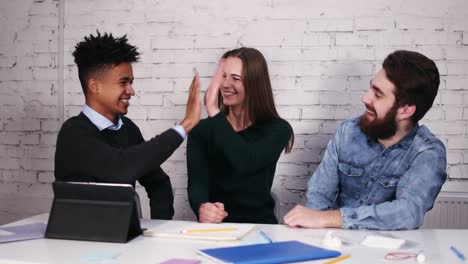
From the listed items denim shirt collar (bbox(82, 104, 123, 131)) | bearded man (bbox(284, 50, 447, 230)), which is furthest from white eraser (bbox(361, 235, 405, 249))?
denim shirt collar (bbox(82, 104, 123, 131))

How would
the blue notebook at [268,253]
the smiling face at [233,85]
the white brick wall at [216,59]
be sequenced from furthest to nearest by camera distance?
1. the white brick wall at [216,59]
2. the smiling face at [233,85]
3. the blue notebook at [268,253]

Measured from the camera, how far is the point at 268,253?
4.66ft

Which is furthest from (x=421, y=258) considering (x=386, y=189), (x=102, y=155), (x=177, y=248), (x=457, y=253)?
(x=102, y=155)

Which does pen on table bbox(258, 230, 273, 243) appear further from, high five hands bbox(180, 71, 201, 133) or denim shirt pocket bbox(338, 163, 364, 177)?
denim shirt pocket bbox(338, 163, 364, 177)

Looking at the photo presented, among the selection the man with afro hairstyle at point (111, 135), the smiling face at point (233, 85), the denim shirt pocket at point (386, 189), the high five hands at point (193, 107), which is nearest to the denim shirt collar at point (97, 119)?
the man with afro hairstyle at point (111, 135)

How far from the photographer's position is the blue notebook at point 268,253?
53.5 inches

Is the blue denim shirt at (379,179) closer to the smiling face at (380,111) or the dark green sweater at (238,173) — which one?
the smiling face at (380,111)

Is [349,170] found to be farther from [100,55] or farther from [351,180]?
[100,55]

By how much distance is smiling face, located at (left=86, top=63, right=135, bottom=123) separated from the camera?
2.17 metres

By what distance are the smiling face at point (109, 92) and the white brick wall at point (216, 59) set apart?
96 cm

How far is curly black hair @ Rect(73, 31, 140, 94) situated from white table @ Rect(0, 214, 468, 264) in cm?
82

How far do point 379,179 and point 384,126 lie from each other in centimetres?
21

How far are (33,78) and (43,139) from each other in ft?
1.20

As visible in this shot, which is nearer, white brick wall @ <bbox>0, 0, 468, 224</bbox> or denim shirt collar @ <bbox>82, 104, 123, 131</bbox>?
denim shirt collar @ <bbox>82, 104, 123, 131</bbox>
